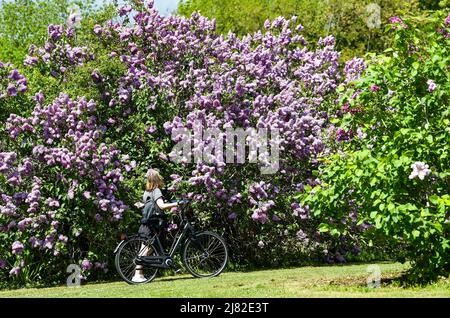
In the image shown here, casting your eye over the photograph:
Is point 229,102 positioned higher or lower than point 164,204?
higher

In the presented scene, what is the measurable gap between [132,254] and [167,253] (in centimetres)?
54

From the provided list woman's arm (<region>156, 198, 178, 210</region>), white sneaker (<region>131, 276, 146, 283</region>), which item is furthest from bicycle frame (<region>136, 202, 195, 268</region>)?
woman's arm (<region>156, 198, 178, 210</region>)

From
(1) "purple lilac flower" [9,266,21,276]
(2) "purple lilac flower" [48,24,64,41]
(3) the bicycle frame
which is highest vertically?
(2) "purple lilac flower" [48,24,64,41]

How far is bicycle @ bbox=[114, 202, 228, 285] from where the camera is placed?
11.3m

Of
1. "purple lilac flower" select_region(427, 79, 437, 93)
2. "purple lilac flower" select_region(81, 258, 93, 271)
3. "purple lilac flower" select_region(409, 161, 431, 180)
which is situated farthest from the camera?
"purple lilac flower" select_region(81, 258, 93, 271)

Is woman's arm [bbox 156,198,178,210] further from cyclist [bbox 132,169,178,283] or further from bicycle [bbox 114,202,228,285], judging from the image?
bicycle [bbox 114,202,228,285]

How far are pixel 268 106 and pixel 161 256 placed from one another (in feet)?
13.1

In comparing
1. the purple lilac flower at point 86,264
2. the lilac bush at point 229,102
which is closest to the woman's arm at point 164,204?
the lilac bush at point 229,102

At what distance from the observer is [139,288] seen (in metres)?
10.6

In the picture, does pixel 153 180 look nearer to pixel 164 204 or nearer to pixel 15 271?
pixel 164 204

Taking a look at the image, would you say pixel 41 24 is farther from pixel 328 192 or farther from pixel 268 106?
pixel 328 192

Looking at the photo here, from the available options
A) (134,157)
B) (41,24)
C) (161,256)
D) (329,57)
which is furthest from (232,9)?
(161,256)

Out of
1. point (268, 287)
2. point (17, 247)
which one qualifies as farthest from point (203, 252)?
point (17, 247)

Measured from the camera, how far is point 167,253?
11602mm
